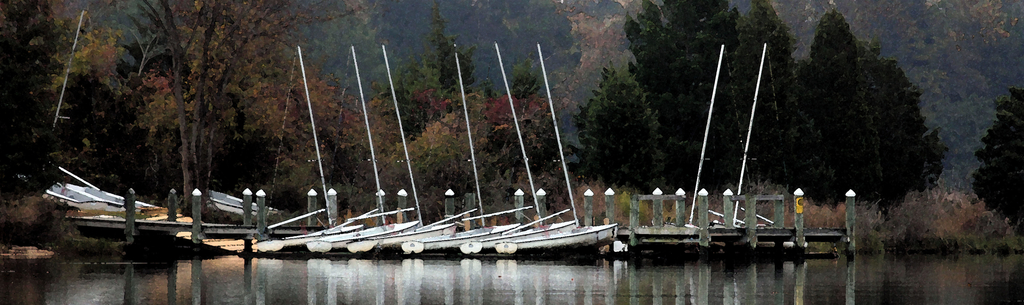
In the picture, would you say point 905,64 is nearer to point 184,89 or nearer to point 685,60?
point 685,60

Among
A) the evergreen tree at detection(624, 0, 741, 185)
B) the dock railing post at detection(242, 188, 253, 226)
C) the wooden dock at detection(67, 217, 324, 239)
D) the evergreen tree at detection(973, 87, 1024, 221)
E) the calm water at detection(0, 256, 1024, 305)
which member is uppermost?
the evergreen tree at detection(624, 0, 741, 185)

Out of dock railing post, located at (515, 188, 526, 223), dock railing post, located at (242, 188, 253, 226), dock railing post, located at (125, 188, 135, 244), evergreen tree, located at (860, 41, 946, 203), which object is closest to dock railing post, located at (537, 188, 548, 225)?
dock railing post, located at (515, 188, 526, 223)

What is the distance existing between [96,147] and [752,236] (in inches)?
1045

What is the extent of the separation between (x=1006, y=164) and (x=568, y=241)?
662 inches

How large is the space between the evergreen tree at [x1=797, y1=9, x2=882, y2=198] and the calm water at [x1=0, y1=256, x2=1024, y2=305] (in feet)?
33.8

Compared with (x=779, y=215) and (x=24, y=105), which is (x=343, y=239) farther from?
(x=779, y=215)

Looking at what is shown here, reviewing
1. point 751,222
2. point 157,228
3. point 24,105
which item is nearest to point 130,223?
point 157,228

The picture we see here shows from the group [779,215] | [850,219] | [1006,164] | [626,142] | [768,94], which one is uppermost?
[768,94]

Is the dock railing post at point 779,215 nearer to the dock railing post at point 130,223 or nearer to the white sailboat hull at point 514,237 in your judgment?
the white sailboat hull at point 514,237

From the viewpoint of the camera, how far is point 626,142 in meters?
56.8

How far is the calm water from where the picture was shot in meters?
31.5

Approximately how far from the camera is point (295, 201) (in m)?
59.5

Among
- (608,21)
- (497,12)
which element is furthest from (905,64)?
(497,12)

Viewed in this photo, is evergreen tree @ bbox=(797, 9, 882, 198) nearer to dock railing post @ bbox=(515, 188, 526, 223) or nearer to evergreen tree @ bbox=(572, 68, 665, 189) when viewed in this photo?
evergreen tree @ bbox=(572, 68, 665, 189)
